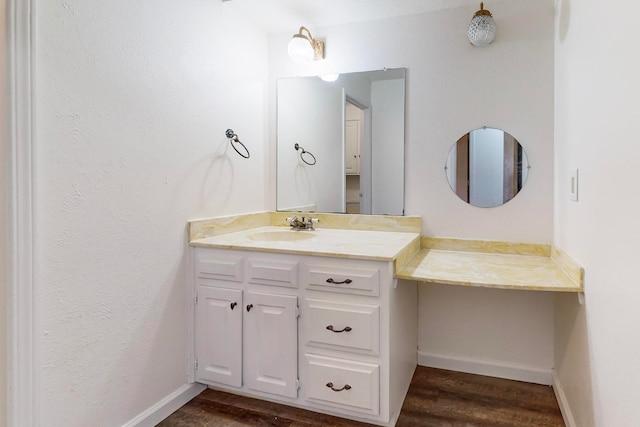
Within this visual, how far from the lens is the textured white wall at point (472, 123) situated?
2186 mm

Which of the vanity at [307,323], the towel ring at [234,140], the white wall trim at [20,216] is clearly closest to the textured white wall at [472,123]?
the vanity at [307,323]

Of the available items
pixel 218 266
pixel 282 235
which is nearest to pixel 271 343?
pixel 218 266

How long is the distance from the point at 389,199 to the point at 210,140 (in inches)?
44.0

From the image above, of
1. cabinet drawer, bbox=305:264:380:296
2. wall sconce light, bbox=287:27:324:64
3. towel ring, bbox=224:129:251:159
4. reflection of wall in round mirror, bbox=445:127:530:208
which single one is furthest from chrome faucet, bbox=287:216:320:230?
wall sconce light, bbox=287:27:324:64

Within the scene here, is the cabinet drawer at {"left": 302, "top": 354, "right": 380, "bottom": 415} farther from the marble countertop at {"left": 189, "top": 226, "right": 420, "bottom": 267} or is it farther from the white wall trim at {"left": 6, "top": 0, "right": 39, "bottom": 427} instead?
the white wall trim at {"left": 6, "top": 0, "right": 39, "bottom": 427}

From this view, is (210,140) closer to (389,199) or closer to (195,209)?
(195,209)

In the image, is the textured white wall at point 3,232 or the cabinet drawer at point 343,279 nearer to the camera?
the textured white wall at point 3,232

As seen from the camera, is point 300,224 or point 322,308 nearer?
point 322,308

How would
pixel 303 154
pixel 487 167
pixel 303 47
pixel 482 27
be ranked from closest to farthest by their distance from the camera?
pixel 482 27
pixel 487 167
pixel 303 47
pixel 303 154

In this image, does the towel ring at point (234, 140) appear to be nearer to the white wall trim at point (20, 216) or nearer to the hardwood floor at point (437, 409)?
the white wall trim at point (20, 216)

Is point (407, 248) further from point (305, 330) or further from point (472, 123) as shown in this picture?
point (472, 123)

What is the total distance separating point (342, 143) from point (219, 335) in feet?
4.56

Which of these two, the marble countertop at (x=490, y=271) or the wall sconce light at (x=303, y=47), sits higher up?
the wall sconce light at (x=303, y=47)

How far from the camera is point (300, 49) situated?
96.5 inches
